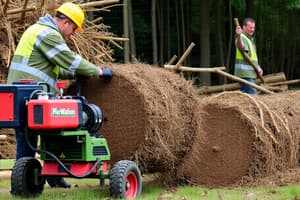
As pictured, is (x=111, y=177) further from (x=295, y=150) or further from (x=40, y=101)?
(x=295, y=150)

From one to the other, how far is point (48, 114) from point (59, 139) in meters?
0.70

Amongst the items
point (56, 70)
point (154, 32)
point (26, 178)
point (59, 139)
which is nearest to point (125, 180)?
point (59, 139)

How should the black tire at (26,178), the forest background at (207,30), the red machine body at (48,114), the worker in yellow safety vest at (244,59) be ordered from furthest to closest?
the forest background at (207,30)
the worker in yellow safety vest at (244,59)
the black tire at (26,178)
the red machine body at (48,114)

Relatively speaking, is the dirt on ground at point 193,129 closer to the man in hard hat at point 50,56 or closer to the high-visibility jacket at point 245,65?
the man in hard hat at point 50,56

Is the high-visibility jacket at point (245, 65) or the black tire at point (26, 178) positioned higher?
the high-visibility jacket at point (245, 65)

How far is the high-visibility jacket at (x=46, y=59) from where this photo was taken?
744 cm

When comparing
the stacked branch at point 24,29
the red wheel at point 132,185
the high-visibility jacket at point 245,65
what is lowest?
the red wheel at point 132,185

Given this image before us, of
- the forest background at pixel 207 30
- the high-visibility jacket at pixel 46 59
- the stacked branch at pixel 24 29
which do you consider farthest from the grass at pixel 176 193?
the forest background at pixel 207 30

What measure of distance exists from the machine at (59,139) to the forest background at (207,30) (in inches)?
481

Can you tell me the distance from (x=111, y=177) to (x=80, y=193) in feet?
2.14

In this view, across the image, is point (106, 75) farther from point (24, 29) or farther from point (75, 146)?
point (24, 29)

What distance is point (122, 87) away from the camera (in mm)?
7680

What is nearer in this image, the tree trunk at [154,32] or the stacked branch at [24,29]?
the stacked branch at [24,29]

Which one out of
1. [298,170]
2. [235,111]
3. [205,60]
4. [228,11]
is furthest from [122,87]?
[228,11]
